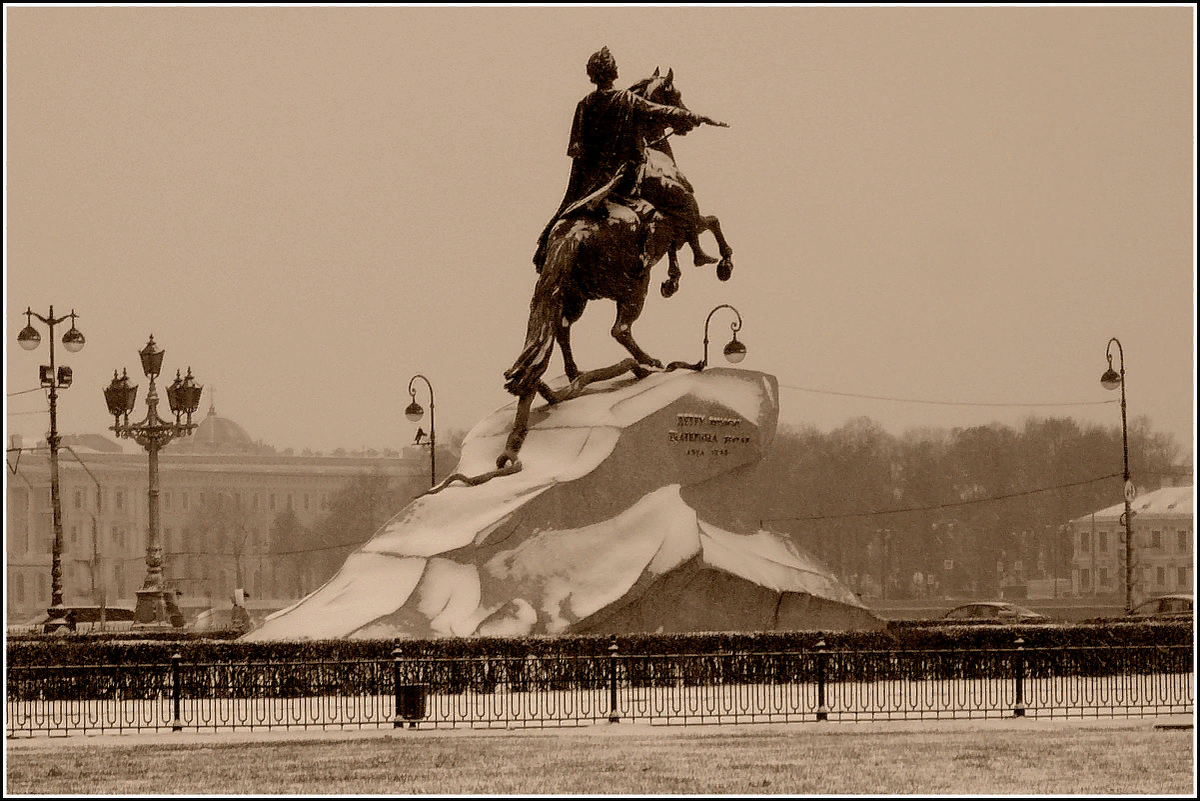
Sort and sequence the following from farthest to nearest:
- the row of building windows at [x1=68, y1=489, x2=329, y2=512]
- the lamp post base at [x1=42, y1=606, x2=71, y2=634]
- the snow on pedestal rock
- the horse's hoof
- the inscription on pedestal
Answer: the row of building windows at [x1=68, y1=489, x2=329, y2=512] → the lamp post base at [x1=42, y1=606, x2=71, y2=634] → the horse's hoof → the inscription on pedestal → the snow on pedestal rock

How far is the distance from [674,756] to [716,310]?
472 inches

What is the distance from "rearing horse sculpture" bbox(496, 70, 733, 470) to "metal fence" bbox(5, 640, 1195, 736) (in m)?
3.80

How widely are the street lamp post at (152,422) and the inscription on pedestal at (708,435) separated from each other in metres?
13.8

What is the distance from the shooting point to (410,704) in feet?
56.7

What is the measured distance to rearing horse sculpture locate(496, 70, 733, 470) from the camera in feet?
74.5

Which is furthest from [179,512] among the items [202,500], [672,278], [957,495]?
[672,278]

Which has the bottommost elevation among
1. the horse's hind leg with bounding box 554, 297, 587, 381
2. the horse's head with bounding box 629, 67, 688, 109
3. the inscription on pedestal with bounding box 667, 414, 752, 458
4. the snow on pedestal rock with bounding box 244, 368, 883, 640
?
the snow on pedestal rock with bounding box 244, 368, 883, 640

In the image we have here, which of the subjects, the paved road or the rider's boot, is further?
the rider's boot

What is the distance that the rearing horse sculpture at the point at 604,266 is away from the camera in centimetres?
2270

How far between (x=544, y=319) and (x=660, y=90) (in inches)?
108

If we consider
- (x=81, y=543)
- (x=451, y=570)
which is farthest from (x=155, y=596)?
(x=81, y=543)

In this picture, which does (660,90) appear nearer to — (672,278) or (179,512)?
(672,278)

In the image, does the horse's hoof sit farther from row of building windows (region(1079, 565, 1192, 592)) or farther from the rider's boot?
row of building windows (region(1079, 565, 1192, 592))

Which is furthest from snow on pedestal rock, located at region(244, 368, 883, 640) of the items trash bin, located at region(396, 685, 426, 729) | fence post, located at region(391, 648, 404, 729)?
trash bin, located at region(396, 685, 426, 729)
